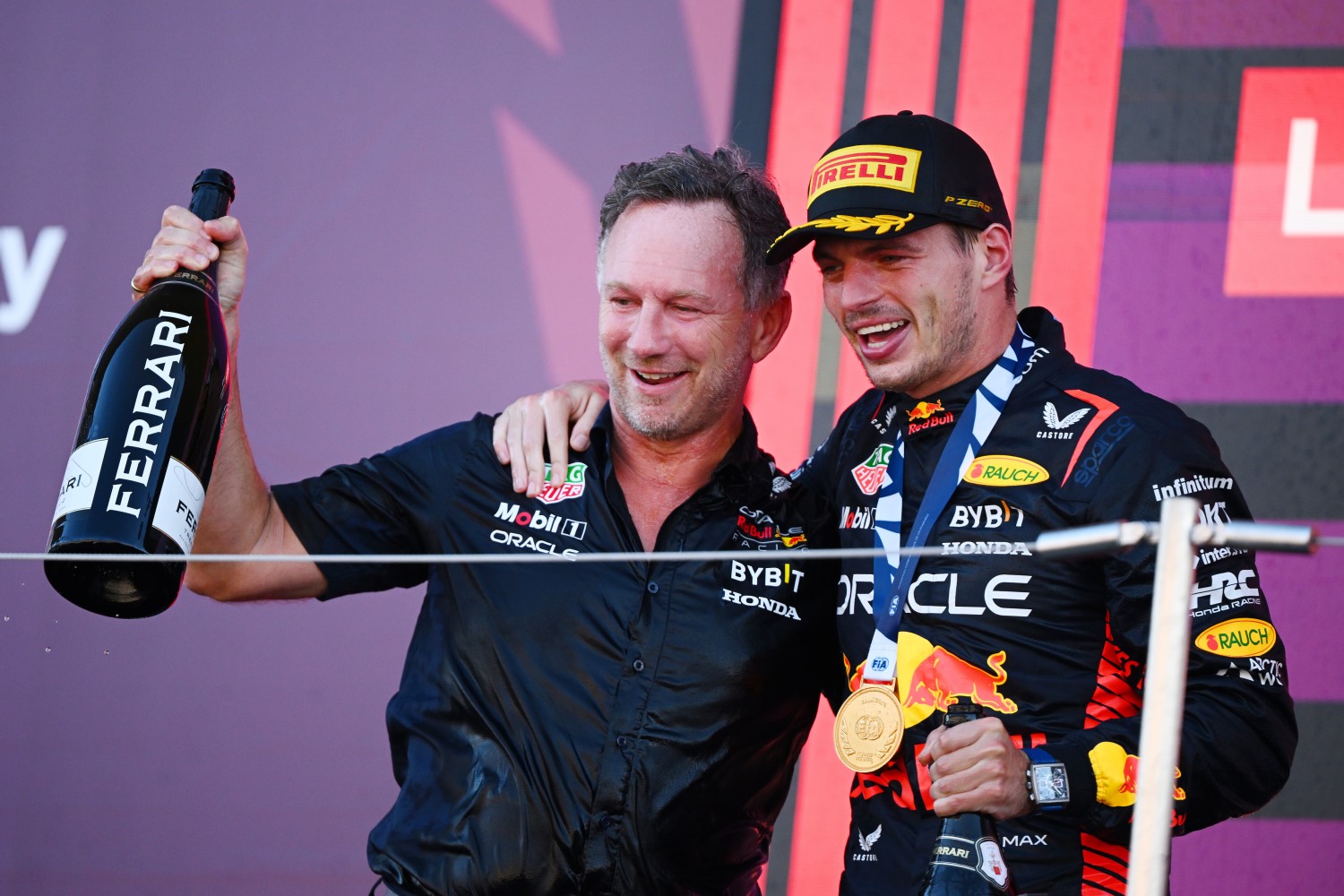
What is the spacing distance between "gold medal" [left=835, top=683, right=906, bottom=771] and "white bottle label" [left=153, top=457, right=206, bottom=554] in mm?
532

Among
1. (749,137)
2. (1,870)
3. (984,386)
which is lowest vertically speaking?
(1,870)

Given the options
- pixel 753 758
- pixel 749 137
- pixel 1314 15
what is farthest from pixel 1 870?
pixel 1314 15

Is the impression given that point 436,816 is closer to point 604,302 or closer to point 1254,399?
point 604,302

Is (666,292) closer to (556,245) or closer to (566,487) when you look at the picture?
(566,487)

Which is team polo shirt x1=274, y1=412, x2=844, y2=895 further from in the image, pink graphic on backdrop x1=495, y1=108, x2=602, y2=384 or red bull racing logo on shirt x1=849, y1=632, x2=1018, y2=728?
pink graphic on backdrop x1=495, y1=108, x2=602, y2=384

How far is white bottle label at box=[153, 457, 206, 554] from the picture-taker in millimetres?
1063

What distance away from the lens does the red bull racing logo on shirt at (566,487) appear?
56.8 inches

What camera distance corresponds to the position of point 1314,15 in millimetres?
2104

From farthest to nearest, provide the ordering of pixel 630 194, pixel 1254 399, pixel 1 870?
pixel 1 870 < pixel 1254 399 < pixel 630 194

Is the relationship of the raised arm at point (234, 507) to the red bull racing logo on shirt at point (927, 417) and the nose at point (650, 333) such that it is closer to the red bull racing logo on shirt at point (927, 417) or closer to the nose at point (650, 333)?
the nose at point (650, 333)

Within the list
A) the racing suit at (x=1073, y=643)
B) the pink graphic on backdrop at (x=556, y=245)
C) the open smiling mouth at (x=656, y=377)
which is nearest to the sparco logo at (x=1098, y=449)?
the racing suit at (x=1073, y=643)

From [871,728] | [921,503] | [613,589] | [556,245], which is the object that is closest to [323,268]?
[556,245]

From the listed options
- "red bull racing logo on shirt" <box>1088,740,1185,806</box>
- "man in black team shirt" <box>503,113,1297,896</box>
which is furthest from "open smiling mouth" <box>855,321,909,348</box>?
"red bull racing logo on shirt" <box>1088,740,1185,806</box>

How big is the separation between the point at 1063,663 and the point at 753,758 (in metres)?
0.33
